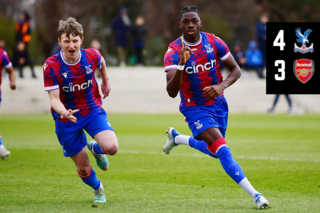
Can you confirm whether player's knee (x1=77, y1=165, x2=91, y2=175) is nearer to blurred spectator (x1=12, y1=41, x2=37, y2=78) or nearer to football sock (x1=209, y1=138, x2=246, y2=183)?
football sock (x1=209, y1=138, x2=246, y2=183)

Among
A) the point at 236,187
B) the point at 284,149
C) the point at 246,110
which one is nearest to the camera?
the point at 236,187

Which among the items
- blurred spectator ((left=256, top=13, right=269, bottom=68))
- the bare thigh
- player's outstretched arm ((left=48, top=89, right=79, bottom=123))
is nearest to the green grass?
the bare thigh

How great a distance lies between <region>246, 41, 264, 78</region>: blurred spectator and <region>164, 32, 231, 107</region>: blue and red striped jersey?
2172 cm

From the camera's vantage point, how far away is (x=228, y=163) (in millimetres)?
5641

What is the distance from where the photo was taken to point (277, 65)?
21.0 m

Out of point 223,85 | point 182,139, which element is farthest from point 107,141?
point 182,139

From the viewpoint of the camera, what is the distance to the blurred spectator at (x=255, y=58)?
27.5 meters

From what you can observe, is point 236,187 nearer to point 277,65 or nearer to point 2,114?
point 277,65

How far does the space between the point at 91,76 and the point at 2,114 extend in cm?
1822

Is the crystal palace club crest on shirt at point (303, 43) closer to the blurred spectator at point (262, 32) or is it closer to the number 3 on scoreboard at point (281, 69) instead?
the number 3 on scoreboard at point (281, 69)

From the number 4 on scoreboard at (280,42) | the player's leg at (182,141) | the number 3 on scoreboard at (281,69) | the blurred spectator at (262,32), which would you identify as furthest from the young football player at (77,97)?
the blurred spectator at (262,32)

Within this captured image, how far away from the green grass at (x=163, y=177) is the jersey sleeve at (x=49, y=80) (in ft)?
4.48

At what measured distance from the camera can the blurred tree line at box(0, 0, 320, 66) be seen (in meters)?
38.2

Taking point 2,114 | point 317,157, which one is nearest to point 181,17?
point 317,157
